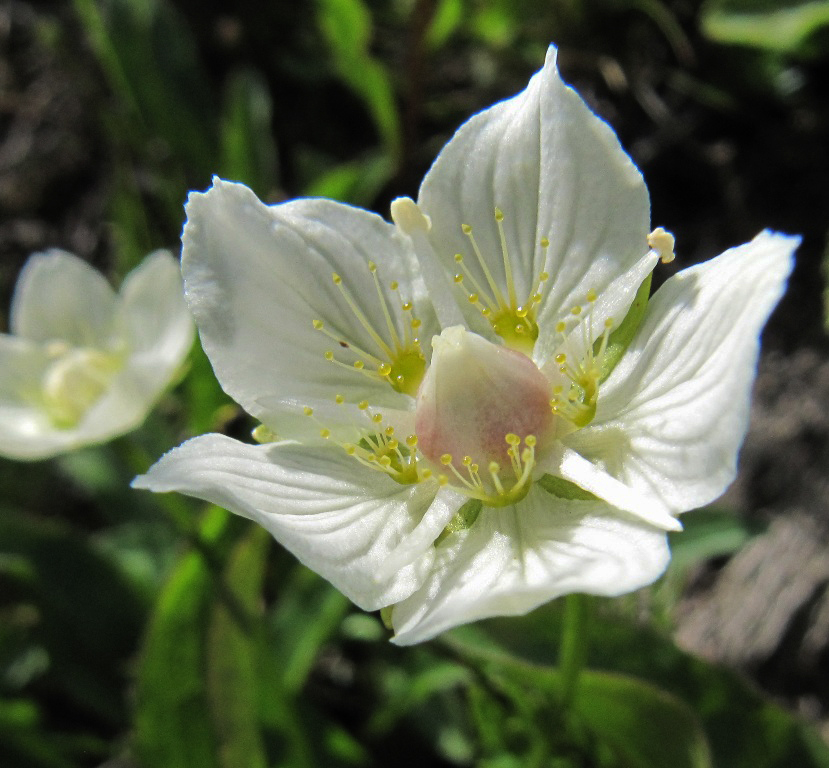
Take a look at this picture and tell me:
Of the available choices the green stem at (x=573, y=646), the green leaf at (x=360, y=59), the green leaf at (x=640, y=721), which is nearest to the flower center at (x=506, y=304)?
the green stem at (x=573, y=646)

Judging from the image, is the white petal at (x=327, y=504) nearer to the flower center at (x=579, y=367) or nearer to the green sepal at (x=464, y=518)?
the green sepal at (x=464, y=518)

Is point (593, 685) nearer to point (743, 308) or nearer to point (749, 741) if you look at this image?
point (749, 741)

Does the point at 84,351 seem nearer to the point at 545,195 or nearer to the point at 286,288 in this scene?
the point at 286,288

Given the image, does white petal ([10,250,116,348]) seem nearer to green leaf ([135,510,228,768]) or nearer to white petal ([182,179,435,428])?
green leaf ([135,510,228,768])

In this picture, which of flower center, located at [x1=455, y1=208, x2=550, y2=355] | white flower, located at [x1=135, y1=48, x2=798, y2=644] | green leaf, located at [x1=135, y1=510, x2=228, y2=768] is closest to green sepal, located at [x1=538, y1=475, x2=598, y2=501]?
white flower, located at [x1=135, y1=48, x2=798, y2=644]

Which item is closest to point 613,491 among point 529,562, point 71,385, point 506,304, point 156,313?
point 529,562
